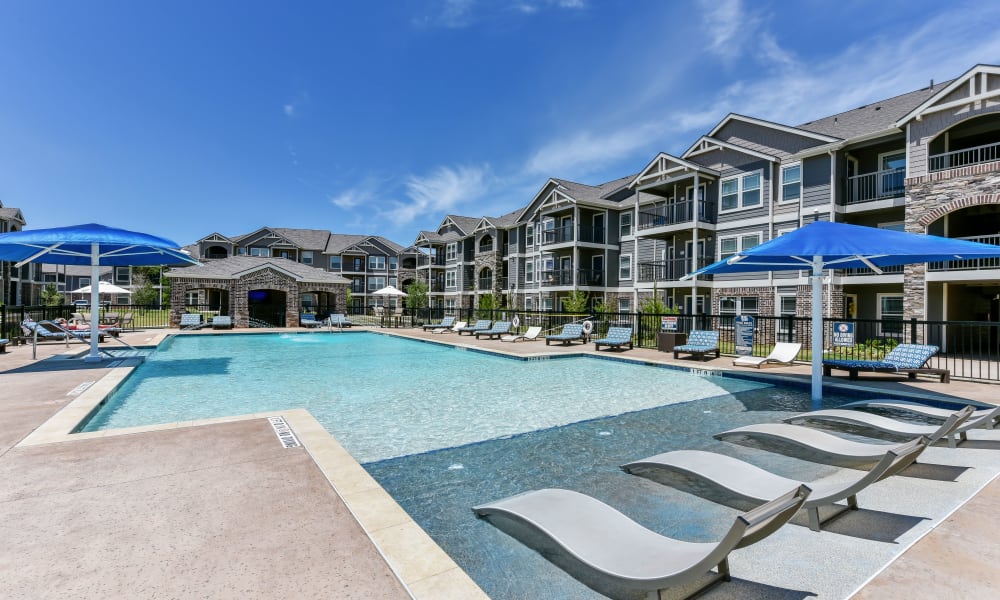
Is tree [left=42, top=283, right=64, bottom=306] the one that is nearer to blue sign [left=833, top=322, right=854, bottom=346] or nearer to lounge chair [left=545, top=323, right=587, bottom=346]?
lounge chair [left=545, top=323, right=587, bottom=346]

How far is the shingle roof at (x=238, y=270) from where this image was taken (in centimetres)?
2375

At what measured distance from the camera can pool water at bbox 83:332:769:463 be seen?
622cm

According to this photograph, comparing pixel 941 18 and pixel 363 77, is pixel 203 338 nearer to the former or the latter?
pixel 363 77

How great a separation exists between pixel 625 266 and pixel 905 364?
2053 centimetres

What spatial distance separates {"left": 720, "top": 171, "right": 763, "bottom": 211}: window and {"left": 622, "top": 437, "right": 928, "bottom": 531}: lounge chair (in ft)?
65.5

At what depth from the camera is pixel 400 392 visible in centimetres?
873

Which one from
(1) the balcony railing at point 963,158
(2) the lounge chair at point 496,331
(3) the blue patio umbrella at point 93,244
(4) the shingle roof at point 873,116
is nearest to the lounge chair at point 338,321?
(2) the lounge chair at point 496,331

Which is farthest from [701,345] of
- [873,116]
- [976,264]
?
[873,116]

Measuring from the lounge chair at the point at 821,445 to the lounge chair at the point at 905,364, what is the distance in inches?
209

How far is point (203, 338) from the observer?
65.0 feet

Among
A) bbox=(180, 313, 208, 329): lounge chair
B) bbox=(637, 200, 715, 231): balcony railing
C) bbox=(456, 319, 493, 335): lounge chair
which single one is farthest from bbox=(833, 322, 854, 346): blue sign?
bbox=(180, 313, 208, 329): lounge chair

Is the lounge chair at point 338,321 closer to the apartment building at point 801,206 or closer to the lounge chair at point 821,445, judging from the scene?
the apartment building at point 801,206

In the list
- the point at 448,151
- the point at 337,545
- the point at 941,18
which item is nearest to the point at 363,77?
the point at 448,151

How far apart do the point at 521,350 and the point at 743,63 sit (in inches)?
564
